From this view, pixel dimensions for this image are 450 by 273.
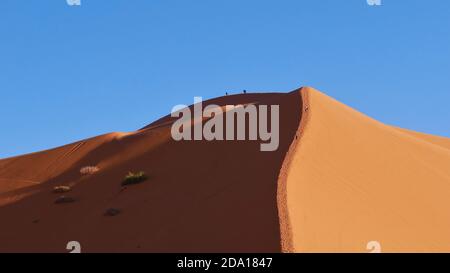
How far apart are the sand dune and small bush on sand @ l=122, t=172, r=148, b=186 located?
0.42 m

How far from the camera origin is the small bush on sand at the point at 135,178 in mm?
27844

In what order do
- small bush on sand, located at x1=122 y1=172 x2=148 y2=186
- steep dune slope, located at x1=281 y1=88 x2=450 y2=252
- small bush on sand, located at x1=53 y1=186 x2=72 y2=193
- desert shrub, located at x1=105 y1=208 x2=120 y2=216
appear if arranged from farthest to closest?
small bush on sand, located at x1=53 y1=186 x2=72 y2=193
small bush on sand, located at x1=122 y1=172 x2=148 y2=186
desert shrub, located at x1=105 y1=208 x2=120 y2=216
steep dune slope, located at x1=281 y1=88 x2=450 y2=252

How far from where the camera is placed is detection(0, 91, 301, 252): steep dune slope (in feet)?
63.3

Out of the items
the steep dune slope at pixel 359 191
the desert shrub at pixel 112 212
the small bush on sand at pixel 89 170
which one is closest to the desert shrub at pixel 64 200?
the small bush on sand at pixel 89 170

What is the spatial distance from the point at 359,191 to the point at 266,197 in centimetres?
412

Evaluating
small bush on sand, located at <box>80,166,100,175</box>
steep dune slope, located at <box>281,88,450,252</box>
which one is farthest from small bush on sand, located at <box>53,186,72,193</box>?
steep dune slope, located at <box>281,88,450,252</box>

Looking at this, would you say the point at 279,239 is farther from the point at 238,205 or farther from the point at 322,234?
the point at 238,205

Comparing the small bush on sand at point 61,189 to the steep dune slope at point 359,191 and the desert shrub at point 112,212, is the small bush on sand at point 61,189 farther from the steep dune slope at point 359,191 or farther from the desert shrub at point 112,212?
the steep dune slope at point 359,191

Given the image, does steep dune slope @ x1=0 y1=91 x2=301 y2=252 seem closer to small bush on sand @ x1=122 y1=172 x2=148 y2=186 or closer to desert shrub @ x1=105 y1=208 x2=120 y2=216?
desert shrub @ x1=105 y1=208 x2=120 y2=216

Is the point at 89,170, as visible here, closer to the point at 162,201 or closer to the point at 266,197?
the point at 162,201

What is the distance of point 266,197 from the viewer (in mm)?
19656

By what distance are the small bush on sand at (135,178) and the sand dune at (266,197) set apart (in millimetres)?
417
